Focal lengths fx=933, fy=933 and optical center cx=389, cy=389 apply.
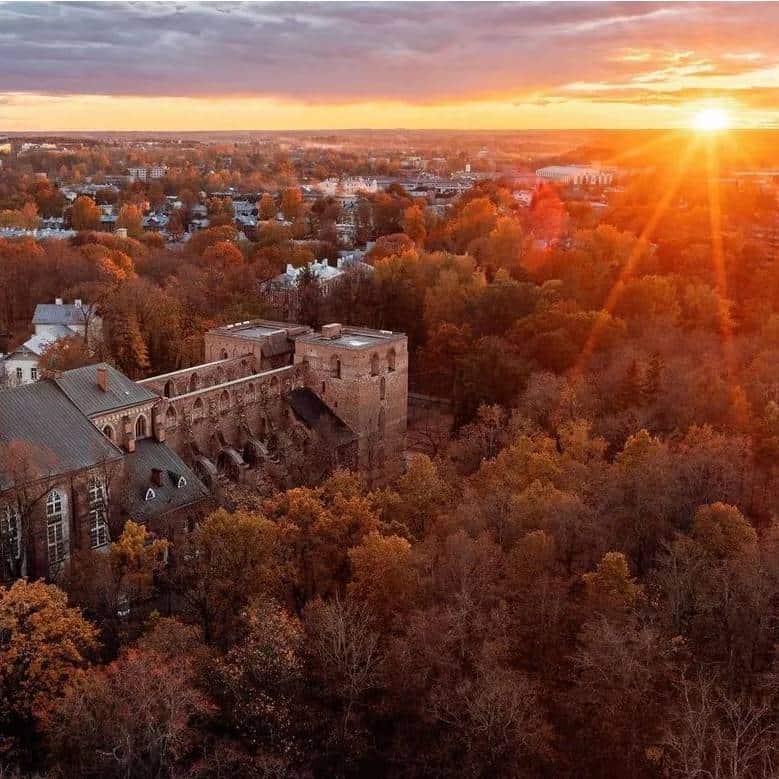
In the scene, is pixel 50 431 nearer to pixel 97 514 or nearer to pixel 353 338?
pixel 97 514

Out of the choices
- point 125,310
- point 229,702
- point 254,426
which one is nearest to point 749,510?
point 229,702

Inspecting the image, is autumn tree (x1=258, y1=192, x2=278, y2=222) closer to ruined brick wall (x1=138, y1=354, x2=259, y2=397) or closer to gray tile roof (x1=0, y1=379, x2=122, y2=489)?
ruined brick wall (x1=138, y1=354, x2=259, y2=397)

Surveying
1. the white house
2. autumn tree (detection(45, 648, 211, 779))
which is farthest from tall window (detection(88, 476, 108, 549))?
the white house

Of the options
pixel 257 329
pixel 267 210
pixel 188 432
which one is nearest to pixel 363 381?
pixel 257 329

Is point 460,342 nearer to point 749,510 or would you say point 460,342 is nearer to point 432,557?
point 749,510

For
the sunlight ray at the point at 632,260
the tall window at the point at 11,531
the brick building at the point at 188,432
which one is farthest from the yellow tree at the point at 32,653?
the sunlight ray at the point at 632,260

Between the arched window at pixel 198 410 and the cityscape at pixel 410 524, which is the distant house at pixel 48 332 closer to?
the cityscape at pixel 410 524
